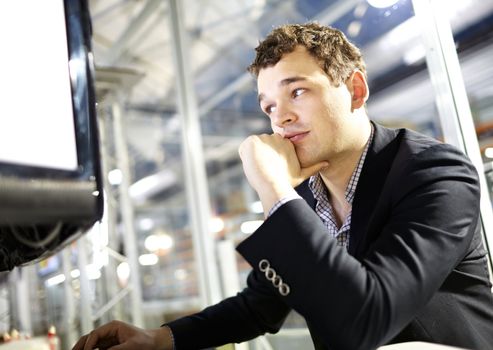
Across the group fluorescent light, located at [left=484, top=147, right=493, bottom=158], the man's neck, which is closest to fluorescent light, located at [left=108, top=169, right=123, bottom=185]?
fluorescent light, located at [left=484, top=147, right=493, bottom=158]

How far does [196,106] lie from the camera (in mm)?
3502

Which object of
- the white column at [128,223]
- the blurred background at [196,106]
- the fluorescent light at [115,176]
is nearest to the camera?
the blurred background at [196,106]

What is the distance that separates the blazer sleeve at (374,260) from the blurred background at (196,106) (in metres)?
0.09

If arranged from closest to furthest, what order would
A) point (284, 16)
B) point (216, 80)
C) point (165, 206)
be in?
point (284, 16) → point (216, 80) → point (165, 206)

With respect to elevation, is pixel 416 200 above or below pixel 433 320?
above

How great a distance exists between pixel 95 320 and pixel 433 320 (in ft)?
14.9

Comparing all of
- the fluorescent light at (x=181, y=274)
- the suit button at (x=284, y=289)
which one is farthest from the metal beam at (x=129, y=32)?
the fluorescent light at (x=181, y=274)

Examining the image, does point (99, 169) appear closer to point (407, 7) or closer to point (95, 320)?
point (407, 7)

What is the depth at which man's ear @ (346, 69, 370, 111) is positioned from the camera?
1196 millimetres

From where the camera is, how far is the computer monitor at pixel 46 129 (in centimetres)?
47

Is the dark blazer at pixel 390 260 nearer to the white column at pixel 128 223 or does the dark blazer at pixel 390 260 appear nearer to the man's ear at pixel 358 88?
the man's ear at pixel 358 88

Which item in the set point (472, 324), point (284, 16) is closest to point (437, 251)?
point (472, 324)

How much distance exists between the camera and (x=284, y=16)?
4.44 metres

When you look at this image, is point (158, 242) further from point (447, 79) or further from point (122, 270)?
point (447, 79)
